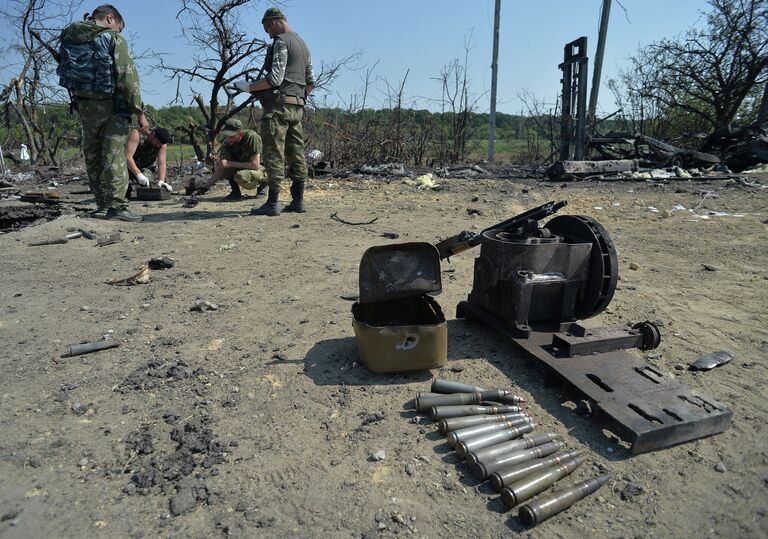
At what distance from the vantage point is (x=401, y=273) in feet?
9.93

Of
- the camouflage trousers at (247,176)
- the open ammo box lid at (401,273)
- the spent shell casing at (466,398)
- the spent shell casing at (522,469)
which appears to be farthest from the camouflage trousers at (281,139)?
the spent shell casing at (522,469)

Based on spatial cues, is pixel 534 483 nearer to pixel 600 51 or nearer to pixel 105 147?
pixel 105 147

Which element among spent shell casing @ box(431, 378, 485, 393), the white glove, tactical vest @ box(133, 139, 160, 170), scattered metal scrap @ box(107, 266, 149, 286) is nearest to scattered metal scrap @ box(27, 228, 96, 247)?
scattered metal scrap @ box(107, 266, 149, 286)

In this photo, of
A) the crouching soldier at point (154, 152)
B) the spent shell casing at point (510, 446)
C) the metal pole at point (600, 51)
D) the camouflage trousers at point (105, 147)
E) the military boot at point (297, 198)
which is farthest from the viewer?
the metal pole at point (600, 51)

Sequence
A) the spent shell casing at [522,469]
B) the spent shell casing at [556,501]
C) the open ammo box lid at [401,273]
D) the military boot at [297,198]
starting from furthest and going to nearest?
the military boot at [297,198]
the open ammo box lid at [401,273]
the spent shell casing at [522,469]
the spent shell casing at [556,501]

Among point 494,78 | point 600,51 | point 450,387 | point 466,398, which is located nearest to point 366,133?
→ point 494,78

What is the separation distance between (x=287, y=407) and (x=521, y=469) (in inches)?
49.3

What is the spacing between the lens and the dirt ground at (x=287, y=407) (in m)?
1.99

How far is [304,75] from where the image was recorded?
7.04m

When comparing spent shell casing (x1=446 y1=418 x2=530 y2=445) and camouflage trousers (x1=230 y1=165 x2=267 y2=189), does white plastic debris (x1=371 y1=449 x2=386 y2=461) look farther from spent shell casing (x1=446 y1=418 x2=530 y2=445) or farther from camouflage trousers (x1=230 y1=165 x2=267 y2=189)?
camouflage trousers (x1=230 y1=165 x2=267 y2=189)

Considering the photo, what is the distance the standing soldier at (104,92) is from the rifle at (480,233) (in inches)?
209

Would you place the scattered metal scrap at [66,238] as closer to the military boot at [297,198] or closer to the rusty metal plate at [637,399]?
the military boot at [297,198]

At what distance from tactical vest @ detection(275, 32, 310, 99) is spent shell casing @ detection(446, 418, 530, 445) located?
18.6 feet

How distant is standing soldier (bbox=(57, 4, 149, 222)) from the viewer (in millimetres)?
6246
